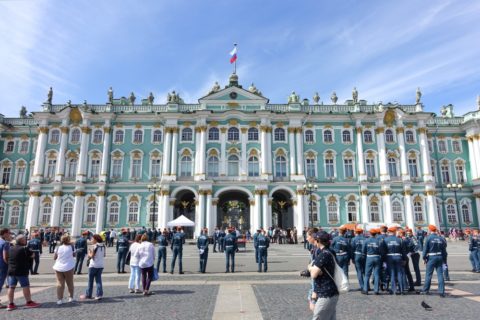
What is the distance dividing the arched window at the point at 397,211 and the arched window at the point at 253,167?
15828 mm

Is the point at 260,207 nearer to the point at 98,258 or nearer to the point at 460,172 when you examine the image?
the point at 460,172

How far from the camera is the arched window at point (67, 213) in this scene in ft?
124

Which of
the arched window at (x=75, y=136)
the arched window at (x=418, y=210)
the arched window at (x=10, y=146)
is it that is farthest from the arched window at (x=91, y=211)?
the arched window at (x=418, y=210)

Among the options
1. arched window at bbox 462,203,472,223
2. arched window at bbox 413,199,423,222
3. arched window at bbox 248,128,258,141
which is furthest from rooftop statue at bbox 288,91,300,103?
arched window at bbox 462,203,472,223

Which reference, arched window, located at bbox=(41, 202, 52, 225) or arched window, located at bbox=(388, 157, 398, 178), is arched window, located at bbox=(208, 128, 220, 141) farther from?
arched window, located at bbox=(388, 157, 398, 178)

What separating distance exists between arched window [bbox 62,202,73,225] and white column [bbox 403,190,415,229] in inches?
1480

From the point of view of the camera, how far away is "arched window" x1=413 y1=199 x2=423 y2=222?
38.3m

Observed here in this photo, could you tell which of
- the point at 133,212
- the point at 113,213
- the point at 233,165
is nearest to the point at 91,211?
the point at 113,213

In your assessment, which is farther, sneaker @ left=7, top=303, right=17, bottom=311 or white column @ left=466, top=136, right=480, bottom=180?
white column @ left=466, top=136, right=480, bottom=180

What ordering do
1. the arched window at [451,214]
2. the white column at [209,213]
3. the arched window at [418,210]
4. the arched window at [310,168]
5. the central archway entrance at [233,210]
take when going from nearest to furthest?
the white column at [209,213], the arched window at [418,210], the arched window at [310,168], the arched window at [451,214], the central archway entrance at [233,210]

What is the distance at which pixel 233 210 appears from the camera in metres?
54.0

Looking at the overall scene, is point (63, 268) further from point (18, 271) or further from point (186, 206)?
point (186, 206)

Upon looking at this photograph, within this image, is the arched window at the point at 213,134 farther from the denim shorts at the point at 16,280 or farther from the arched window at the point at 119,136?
the denim shorts at the point at 16,280

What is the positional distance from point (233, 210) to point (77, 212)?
23.9m
